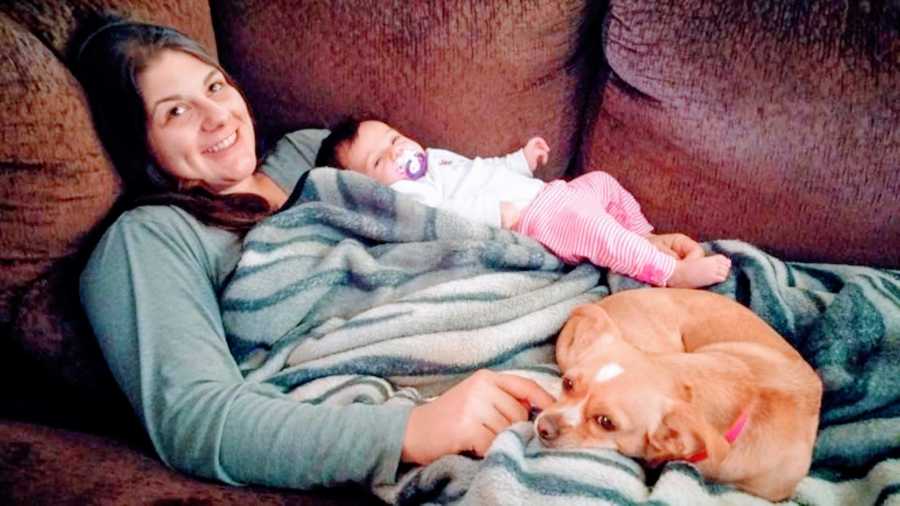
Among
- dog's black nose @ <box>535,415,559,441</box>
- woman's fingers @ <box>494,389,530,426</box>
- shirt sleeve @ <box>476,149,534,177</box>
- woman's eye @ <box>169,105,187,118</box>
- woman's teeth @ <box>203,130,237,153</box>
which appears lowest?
dog's black nose @ <box>535,415,559,441</box>

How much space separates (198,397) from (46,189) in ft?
1.30

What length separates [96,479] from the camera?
0.77 m

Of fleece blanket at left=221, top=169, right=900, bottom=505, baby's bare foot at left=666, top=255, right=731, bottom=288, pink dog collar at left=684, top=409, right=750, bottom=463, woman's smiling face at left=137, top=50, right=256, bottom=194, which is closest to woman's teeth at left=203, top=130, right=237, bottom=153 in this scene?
woman's smiling face at left=137, top=50, right=256, bottom=194

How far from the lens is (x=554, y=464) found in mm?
774

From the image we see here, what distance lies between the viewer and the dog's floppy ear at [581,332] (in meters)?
0.97

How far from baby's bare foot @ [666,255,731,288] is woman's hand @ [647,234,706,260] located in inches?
0.9

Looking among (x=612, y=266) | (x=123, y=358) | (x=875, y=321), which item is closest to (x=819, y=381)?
(x=875, y=321)

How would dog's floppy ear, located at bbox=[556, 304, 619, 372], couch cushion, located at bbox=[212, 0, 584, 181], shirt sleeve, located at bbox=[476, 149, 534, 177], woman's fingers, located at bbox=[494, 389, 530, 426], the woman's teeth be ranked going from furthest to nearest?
1. shirt sleeve, located at bbox=[476, 149, 534, 177]
2. couch cushion, located at bbox=[212, 0, 584, 181]
3. the woman's teeth
4. dog's floppy ear, located at bbox=[556, 304, 619, 372]
5. woman's fingers, located at bbox=[494, 389, 530, 426]

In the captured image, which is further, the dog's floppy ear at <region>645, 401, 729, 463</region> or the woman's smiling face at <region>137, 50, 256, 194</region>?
the woman's smiling face at <region>137, 50, 256, 194</region>

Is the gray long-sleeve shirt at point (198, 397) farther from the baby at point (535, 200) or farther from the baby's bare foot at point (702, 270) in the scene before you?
the baby's bare foot at point (702, 270)

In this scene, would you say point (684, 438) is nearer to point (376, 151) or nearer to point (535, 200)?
point (535, 200)

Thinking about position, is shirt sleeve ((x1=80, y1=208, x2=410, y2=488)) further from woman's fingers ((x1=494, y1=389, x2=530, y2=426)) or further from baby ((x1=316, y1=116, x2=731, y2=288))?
baby ((x1=316, y1=116, x2=731, y2=288))

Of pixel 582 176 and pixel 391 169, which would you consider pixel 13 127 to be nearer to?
pixel 391 169

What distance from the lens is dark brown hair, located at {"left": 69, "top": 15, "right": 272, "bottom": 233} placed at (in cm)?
99
